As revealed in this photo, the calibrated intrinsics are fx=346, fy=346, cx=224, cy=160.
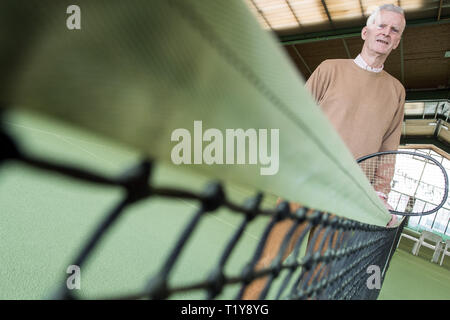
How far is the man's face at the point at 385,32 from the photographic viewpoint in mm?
1250

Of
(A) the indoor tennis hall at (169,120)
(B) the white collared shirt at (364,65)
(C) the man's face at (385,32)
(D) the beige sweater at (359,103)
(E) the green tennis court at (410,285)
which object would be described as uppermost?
(C) the man's face at (385,32)

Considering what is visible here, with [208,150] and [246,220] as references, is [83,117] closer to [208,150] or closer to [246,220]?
[208,150]

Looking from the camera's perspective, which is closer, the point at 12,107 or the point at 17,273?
the point at 12,107

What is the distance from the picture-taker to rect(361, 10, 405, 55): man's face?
1250 millimetres

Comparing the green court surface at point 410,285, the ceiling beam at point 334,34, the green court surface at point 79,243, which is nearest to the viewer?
the green court surface at point 79,243

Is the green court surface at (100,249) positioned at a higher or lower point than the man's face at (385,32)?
lower

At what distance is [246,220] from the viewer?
27 centimetres

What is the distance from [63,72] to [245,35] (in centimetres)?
9

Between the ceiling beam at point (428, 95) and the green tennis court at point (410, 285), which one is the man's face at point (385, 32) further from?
the ceiling beam at point (428, 95)

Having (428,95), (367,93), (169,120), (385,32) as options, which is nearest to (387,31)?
(385,32)

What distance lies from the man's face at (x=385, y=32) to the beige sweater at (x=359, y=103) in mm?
89

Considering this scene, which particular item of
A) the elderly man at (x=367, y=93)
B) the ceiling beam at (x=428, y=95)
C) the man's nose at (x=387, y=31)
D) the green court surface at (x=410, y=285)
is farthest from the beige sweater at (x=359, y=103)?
the ceiling beam at (x=428, y=95)
